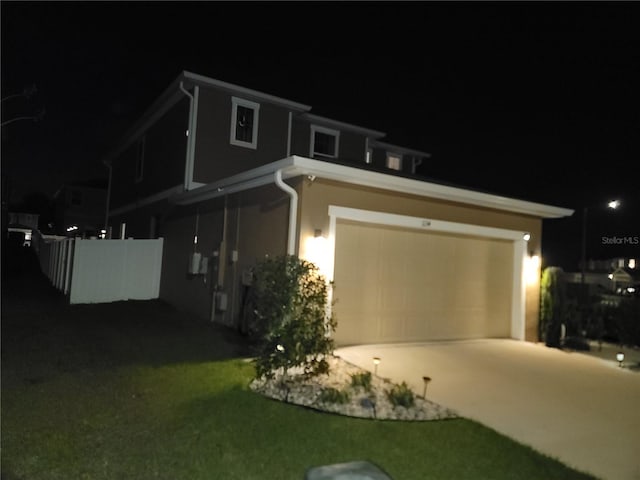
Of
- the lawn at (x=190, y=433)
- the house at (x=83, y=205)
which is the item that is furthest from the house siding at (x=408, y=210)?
the house at (x=83, y=205)

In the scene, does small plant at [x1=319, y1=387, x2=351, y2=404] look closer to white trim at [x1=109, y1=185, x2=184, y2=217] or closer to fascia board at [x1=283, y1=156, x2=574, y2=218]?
fascia board at [x1=283, y1=156, x2=574, y2=218]

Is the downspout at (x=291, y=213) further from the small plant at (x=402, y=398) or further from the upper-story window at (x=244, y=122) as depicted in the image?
the upper-story window at (x=244, y=122)

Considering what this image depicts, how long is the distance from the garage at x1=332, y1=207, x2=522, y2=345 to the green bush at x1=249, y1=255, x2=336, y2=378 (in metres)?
1.96

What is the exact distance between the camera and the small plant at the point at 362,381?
5602 millimetres

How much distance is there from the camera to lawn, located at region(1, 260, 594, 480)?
11.7ft

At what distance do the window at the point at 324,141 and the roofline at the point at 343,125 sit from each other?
0.74ft

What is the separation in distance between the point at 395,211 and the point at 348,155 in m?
7.09

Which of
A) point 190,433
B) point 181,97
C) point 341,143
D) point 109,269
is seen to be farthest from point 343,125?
point 190,433

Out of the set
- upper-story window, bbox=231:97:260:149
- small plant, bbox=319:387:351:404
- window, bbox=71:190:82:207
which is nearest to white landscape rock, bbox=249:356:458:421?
small plant, bbox=319:387:351:404

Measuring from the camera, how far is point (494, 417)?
5.06m

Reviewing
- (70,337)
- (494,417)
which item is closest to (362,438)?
(494,417)

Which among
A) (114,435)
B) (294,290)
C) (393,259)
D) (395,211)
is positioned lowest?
(114,435)

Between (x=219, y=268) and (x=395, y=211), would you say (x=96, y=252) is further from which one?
(x=395, y=211)

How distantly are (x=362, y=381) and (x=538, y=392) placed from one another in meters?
2.43
